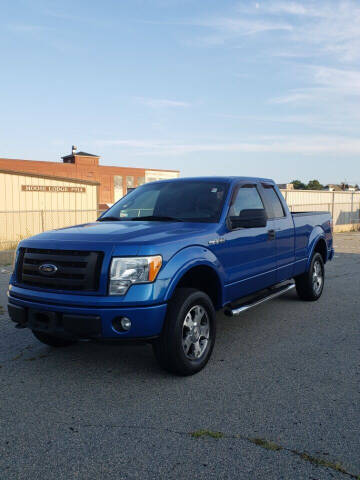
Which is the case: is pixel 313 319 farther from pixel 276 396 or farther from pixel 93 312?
pixel 93 312

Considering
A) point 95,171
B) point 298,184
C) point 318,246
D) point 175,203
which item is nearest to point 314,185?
point 298,184

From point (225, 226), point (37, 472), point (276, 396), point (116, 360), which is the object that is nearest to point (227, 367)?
point (276, 396)

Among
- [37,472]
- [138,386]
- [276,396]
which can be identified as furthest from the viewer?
[138,386]

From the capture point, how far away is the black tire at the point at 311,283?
22.9 feet

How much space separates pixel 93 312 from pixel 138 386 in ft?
2.71

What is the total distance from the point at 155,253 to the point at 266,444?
5.52ft

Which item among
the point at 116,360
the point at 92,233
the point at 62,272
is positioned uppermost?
the point at 92,233

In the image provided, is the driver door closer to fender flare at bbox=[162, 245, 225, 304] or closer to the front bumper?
fender flare at bbox=[162, 245, 225, 304]

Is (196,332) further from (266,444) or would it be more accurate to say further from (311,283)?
(311,283)

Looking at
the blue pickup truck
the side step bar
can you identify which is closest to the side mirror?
the blue pickup truck

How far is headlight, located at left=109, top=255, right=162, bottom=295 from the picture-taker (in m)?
3.63

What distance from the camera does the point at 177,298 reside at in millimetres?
3920

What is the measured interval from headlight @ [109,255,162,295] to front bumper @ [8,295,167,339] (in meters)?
0.18

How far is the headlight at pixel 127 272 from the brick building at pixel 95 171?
171 feet
